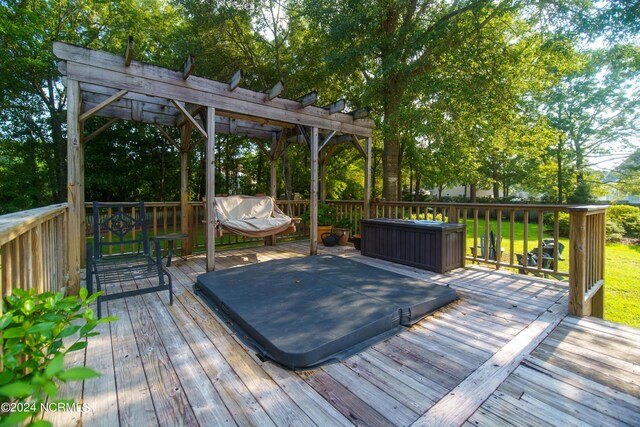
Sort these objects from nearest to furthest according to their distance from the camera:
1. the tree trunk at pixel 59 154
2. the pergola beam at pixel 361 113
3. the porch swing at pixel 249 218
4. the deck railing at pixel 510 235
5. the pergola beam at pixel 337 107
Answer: the deck railing at pixel 510 235 < the porch swing at pixel 249 218 < the pergola beam at pixel 337 107 < the pergola beam at pixel 361 113 < the tree trunk at pixel 59 154

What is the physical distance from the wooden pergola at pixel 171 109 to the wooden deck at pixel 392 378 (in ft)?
6.12

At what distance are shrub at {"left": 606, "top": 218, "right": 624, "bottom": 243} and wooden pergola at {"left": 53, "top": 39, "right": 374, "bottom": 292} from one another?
363 inches

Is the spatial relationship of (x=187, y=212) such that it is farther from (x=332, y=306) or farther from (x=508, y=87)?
(x=508, y=87)

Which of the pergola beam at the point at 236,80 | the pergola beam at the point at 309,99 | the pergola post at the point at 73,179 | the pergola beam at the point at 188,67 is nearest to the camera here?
the pergola post at the point at 73,179

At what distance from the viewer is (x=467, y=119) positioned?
664cm

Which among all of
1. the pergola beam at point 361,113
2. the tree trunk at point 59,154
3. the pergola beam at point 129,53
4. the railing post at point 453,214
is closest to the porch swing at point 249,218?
the pergola beam at point 129,53

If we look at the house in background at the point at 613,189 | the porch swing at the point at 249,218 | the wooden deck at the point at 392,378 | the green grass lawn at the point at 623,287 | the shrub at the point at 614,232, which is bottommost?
the green grass lawn at the point at 623,287

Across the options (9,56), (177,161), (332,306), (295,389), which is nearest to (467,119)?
(332,306)

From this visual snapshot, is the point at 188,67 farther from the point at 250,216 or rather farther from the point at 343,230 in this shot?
the point at 343,230

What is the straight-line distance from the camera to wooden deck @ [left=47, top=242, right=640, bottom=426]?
144cm

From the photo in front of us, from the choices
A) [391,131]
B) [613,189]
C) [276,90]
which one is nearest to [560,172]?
[613,189]

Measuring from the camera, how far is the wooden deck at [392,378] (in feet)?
4.73

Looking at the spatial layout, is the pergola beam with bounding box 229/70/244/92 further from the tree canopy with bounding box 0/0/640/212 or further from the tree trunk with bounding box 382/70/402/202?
the tree trunk with bounding box 382/70/402/202

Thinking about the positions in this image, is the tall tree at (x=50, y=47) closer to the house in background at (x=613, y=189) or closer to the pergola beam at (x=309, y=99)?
the pergola beam at (x=309, y=99)
